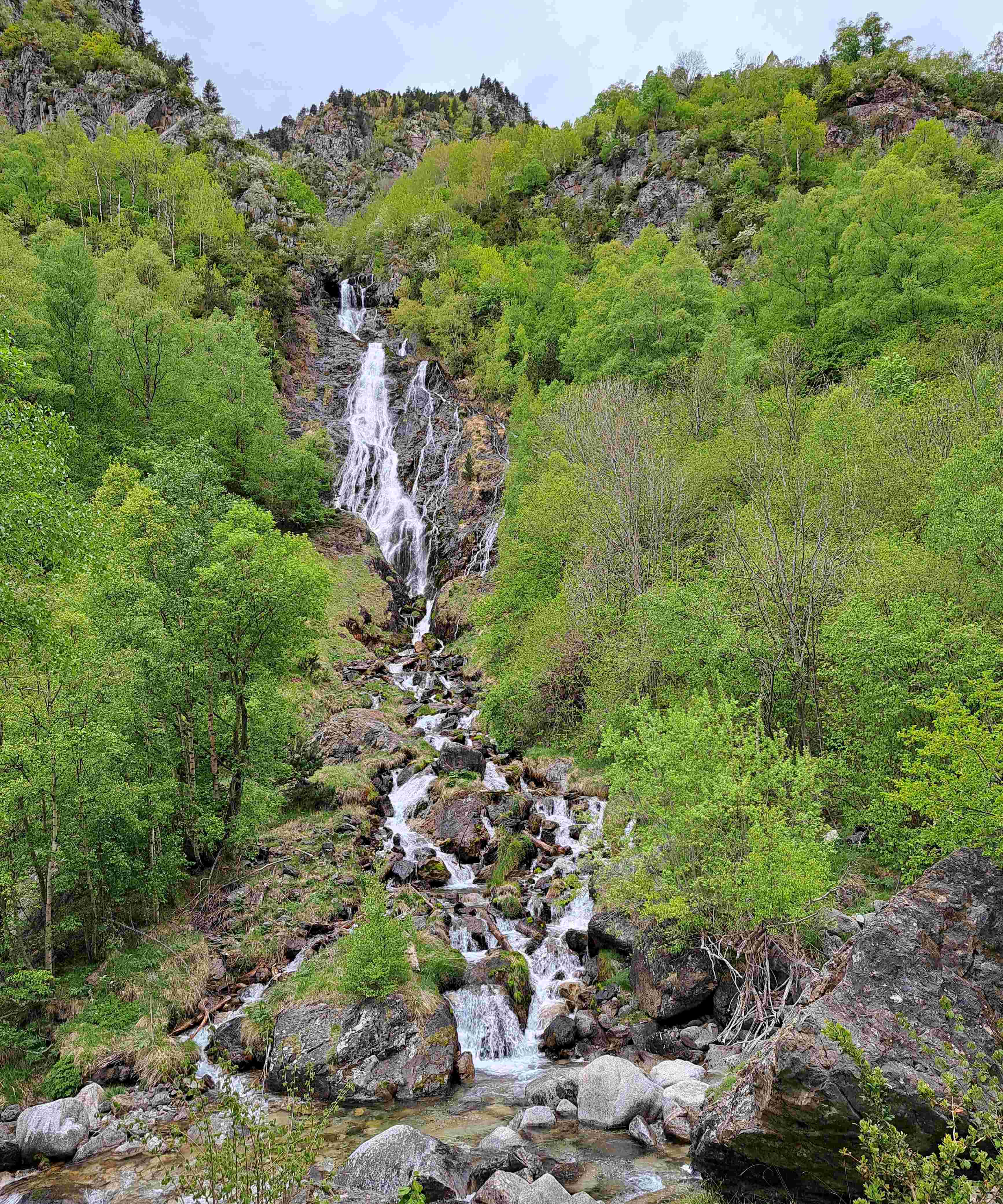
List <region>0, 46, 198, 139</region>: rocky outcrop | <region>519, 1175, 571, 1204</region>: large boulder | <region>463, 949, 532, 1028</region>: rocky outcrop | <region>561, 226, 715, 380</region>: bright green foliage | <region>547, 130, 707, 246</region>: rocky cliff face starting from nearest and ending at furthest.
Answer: <region>519, 1175, 571, 1204</region>: large boulder, <region>463, 949, 532, 1028</region>: rocky outcrop, <region>561, 226, 715, 380</region>: bright green foliage, <region>547, 130, 707, 246</region>: rocky cliff face, <region>0, 46, 198, 139</region>: rocky outcrop

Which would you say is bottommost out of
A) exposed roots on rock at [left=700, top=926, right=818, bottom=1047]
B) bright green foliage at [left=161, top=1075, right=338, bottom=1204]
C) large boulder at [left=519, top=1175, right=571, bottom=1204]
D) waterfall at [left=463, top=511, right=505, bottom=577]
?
large boulder at [left=519, top=1175, right=571, bottom=1204]

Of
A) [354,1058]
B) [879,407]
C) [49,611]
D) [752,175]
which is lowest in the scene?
[354,1058]

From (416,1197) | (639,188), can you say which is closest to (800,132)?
(639,188)

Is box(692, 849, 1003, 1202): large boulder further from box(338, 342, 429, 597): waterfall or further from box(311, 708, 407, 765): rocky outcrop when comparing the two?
box(338, 342, 429, 597): waterfall

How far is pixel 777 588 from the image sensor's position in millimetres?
16750

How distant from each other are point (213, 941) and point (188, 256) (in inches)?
2241

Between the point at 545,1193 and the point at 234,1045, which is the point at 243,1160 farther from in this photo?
the point at 234,1045

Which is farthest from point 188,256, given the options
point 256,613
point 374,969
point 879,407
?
point 374,969

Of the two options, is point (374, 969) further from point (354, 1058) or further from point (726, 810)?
point (726, 810)

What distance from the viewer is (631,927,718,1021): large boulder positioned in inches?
511

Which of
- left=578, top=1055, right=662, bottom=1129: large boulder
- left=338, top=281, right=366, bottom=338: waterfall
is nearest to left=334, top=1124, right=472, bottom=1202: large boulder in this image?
left=578, top=1055, right=662, bottom=1129: large boulder

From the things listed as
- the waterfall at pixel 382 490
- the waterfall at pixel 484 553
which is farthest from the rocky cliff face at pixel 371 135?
the waterfall at pixel 484 553

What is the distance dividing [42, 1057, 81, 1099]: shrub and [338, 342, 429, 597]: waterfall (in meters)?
31.9

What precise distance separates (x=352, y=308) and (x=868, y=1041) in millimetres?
76905
